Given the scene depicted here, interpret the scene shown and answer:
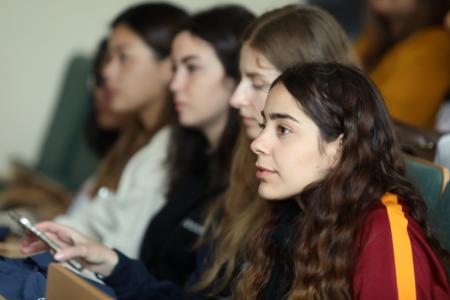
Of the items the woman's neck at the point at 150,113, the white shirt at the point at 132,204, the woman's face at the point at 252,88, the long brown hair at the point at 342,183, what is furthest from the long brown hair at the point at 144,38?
the long brown hair at the point at 342,183

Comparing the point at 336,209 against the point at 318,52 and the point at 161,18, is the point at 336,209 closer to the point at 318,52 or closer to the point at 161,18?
the point at 318,52

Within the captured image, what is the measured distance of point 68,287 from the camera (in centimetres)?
103

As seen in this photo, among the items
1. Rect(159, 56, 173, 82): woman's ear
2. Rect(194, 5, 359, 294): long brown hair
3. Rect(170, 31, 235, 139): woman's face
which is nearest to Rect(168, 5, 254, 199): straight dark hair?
Rect(170, 31, 235, 139): woman's face

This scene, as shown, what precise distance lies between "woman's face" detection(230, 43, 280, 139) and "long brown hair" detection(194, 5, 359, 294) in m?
0.02

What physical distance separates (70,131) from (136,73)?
2.81ft

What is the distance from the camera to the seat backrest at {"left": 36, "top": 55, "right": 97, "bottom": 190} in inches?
116

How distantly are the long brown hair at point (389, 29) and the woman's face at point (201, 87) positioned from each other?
616 mm

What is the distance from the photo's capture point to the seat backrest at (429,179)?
4.17 ft

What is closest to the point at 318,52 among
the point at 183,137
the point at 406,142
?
the point at 406,142

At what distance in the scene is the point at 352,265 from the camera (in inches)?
43.6

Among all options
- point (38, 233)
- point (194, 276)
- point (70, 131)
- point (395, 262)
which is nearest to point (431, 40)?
point (194, 276)

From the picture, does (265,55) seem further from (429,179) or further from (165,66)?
(165,66)

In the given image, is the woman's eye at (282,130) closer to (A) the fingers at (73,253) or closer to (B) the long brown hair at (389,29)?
(A) the fingers at (73,253)

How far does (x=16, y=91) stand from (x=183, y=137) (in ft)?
5.06
